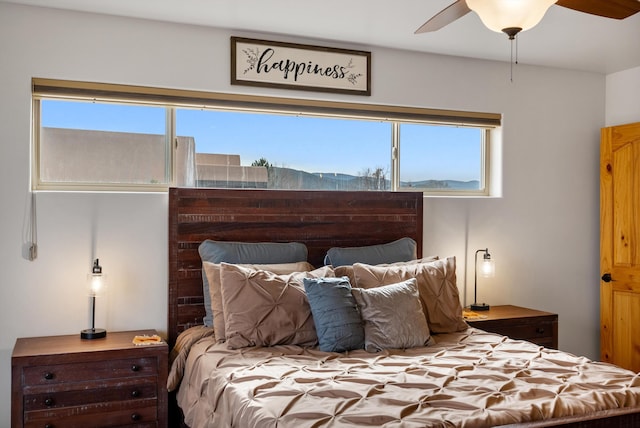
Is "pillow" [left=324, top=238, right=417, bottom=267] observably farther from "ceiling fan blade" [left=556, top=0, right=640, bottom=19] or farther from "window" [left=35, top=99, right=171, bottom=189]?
"ceiling fan blade" [left=556, top=0, right=640, bottom=19]

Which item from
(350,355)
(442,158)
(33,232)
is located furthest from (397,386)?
(442,158)

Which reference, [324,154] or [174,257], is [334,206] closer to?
[324,154]

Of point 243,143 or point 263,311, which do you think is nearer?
point 263,311

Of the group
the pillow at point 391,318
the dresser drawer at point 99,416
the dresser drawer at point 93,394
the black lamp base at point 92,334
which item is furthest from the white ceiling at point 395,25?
the dresser drawer at point 99,416

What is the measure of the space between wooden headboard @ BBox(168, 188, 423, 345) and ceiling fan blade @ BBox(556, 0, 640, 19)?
1.80m

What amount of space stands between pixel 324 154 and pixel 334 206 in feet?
1.32

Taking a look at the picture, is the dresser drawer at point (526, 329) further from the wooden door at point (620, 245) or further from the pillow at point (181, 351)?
the pillow at point (181, 351)

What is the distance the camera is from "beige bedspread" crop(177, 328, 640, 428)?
6.36 feet

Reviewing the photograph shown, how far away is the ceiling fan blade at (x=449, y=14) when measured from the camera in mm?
2338

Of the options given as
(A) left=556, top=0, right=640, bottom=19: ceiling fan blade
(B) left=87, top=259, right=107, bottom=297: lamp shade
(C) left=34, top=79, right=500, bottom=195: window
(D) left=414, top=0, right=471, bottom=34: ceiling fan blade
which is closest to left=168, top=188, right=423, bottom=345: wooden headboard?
(C) left=34, top=79, right=500, bottom=195: window

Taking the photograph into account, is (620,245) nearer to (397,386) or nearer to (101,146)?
→ (397,386)

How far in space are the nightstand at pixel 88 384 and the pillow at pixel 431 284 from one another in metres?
1.10

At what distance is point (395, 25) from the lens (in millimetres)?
3447

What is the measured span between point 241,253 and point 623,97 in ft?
10.3
